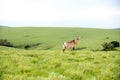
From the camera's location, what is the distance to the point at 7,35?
141750 millimetres

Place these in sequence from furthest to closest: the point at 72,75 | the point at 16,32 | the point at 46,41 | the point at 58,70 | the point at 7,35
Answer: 1. the point at 16,32
2. the point at 7,35
3. the point at 46,41
4. the point at 58,70
5. the point at 72,75

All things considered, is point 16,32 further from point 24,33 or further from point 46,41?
point 46,41

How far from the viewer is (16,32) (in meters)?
151

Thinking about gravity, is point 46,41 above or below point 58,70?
below

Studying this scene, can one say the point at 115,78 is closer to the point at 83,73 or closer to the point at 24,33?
the point at 83,73

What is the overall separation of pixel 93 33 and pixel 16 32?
47.9m

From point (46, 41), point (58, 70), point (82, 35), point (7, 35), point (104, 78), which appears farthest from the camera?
point (7, 35)

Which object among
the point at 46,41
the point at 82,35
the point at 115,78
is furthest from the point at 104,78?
the point at 82,35

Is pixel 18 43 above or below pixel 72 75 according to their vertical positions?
below

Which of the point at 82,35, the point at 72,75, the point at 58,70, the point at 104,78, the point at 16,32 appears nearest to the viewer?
the point at 104,78

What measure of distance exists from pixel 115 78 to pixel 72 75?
1888 millimetres

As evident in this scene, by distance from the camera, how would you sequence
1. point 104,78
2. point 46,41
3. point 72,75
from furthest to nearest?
1. point 46,41
2. point 72,75
3. point 104,78

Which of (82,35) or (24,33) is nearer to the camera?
(82,35)

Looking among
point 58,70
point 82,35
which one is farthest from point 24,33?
point 58,70
